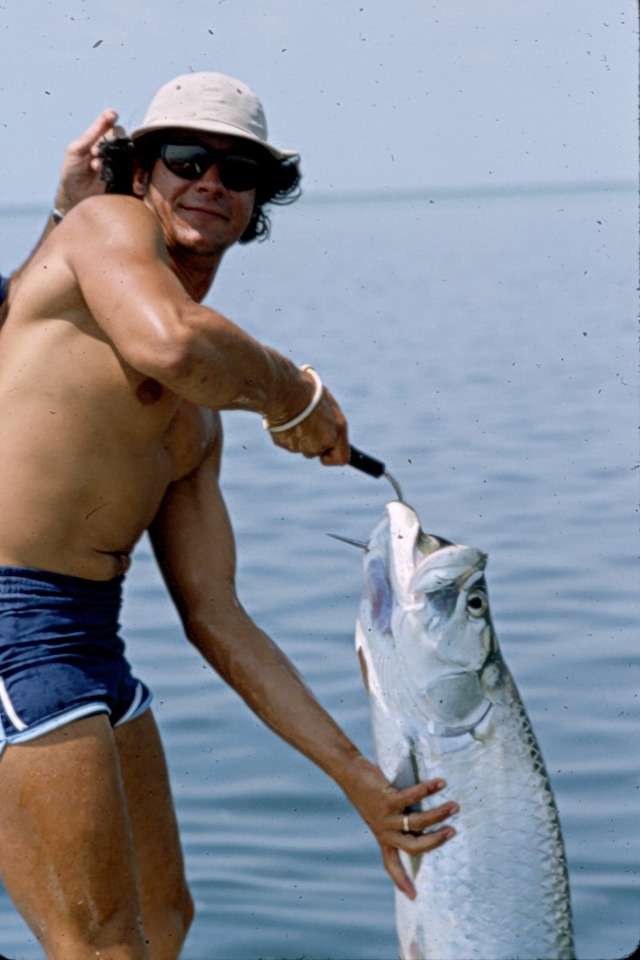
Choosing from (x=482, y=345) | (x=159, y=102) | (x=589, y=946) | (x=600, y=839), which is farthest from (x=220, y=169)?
(x=482, y=345)

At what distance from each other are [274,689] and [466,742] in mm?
886

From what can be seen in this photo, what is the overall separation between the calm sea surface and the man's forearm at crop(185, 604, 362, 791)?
146 centimetres

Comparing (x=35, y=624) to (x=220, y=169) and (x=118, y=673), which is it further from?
(x=220, y=169)

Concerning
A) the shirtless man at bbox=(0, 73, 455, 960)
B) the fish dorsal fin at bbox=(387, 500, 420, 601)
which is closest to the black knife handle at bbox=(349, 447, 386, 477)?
the shirtless man at bbox=(0, 73, 455, 960)

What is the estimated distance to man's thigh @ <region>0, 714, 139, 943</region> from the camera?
3.95 m

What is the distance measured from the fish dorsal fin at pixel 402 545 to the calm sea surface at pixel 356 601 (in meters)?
2.35

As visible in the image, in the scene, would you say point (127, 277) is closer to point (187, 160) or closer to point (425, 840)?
point (187, 160)

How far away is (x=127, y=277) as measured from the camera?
3.79 m

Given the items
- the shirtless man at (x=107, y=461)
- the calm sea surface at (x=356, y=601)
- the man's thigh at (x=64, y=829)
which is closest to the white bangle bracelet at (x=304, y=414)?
the shirtless man at (x=107, y=461)

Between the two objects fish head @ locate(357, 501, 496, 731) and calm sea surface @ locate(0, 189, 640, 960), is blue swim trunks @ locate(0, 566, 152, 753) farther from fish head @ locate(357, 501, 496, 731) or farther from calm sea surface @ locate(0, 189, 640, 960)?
calm sea surface @ locate(0, 189, 640, 960)

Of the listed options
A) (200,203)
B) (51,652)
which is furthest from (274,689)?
(200,203)

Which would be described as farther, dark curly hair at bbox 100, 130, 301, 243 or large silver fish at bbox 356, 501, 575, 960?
dark curly hair at bbox 100, 130, 301, 243

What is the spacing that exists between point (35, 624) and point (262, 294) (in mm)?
29494

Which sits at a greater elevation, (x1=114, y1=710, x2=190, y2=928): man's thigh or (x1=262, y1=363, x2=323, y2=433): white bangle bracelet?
(x1=262, y1=363, x2=323, y2=433): white bangle bracelet
